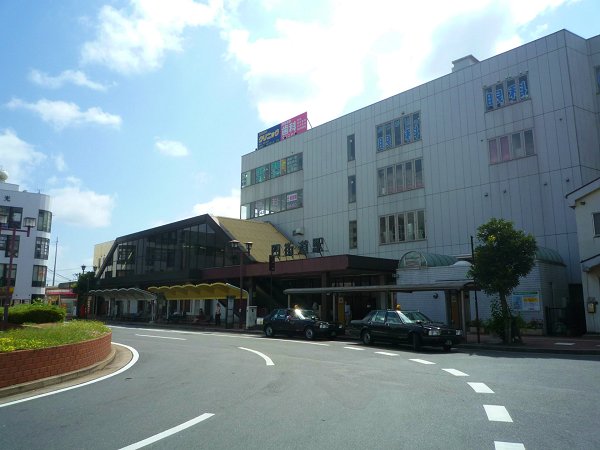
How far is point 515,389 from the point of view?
30.0 ft

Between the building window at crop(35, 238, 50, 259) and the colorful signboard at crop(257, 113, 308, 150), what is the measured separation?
35.4 m

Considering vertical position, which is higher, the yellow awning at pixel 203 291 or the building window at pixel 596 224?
the building window at pixel 596 224

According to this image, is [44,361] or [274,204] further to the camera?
[274,204]

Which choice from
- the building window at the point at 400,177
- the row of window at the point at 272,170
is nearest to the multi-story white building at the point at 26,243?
the row of window at the point at 272,170

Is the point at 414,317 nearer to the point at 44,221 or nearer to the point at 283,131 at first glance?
the point at 283,131

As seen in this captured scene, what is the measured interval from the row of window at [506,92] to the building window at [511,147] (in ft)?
6.75

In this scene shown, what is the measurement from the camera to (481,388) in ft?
30.5

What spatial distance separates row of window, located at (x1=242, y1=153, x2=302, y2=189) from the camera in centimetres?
4419

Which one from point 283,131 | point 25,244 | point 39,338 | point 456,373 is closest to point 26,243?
point 25,244

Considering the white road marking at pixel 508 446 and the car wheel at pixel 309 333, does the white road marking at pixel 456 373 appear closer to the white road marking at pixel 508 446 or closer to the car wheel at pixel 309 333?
the white road marking at pixel 508 446

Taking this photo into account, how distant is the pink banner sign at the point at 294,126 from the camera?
1790 inches

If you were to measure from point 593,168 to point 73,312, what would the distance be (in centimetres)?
6533

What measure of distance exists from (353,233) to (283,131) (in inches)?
598

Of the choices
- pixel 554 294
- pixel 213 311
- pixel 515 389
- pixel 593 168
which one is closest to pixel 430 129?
Result: pixel 593 168
